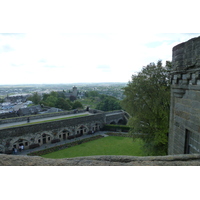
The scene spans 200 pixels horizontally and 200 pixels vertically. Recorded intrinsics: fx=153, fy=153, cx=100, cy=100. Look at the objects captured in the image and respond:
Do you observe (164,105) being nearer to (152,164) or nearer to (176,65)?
(176,65)

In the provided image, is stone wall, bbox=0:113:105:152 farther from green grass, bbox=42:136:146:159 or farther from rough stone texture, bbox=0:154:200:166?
rough stone texture, bbox=0:154:200:166

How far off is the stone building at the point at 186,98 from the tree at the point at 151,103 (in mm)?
5952

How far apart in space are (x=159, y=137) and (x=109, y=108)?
94.9 ft

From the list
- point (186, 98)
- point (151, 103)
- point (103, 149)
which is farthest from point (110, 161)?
point (103, 149)

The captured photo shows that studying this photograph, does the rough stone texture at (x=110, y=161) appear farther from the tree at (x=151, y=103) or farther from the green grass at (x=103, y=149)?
the green grass at (x=103, y=149)

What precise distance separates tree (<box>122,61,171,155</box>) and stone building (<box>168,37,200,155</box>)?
234 inches

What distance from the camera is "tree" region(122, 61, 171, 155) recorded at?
11.7 m

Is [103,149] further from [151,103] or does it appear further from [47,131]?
[151,103]

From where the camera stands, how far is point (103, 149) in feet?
62.2

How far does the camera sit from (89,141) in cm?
2255

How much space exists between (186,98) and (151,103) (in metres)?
7.42

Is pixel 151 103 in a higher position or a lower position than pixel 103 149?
higher

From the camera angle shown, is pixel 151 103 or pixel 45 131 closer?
pixel 151 103

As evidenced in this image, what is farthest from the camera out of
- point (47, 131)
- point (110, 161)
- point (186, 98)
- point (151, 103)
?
point (47, 131)
